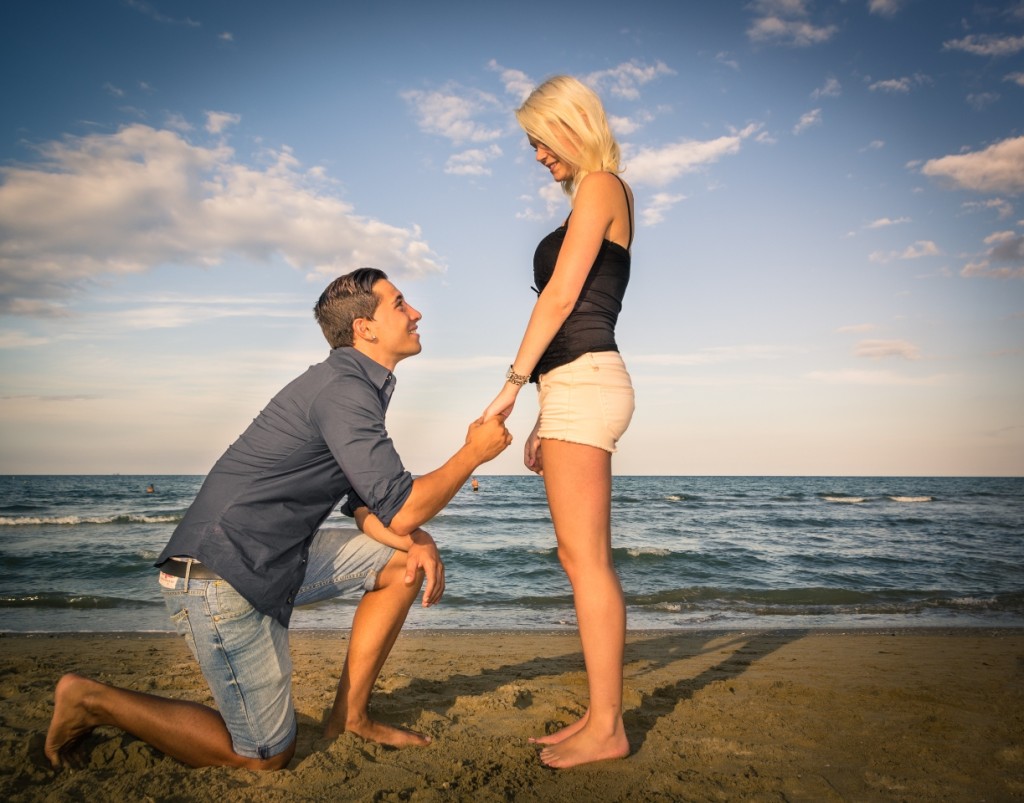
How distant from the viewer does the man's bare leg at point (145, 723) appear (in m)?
2.45

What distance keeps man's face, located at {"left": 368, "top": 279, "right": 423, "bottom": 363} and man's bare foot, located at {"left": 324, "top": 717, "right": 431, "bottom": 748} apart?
1.55 metres

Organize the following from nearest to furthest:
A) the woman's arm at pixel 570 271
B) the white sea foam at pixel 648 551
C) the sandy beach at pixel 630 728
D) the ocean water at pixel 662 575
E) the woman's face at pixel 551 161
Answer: the sandy beach at pixel 630 728 → the woman's arm at pixel 570 271 → the woman's face at pixel 551 161 → the ocean water at pixel 662 575 → the white sea foam at pixel 648 551

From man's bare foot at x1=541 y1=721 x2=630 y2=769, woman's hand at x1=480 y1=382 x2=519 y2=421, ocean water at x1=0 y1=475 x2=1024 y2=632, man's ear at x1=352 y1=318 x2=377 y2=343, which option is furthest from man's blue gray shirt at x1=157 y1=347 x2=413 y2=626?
ocean water at x1=0 y1=475 x2=1024 y2=632

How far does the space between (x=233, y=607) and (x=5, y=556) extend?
1274cm

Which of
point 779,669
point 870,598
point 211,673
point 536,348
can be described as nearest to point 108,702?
point 211,673

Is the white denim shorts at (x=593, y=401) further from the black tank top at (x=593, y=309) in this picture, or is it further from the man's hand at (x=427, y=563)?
the man's hand at (x=427, y=563)

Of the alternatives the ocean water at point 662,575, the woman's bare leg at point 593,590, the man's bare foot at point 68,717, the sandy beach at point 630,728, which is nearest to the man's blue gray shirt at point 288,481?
the man's bare foot at point 68,717

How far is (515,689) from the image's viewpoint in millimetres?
3797

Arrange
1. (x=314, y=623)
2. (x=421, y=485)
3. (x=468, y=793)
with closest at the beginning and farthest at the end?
(x=468, y=793)
(x=421, y=485)
(x=314, y=623)

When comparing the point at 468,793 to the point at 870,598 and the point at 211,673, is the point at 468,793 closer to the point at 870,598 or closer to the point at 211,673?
the point at 211,673

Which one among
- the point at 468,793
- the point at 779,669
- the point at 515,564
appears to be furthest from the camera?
the point at 515,564

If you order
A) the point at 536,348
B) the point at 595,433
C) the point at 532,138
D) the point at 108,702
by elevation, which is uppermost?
the point at 532,138

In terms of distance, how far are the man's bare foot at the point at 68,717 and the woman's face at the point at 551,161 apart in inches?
101

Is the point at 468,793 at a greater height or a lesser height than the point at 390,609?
lesser
